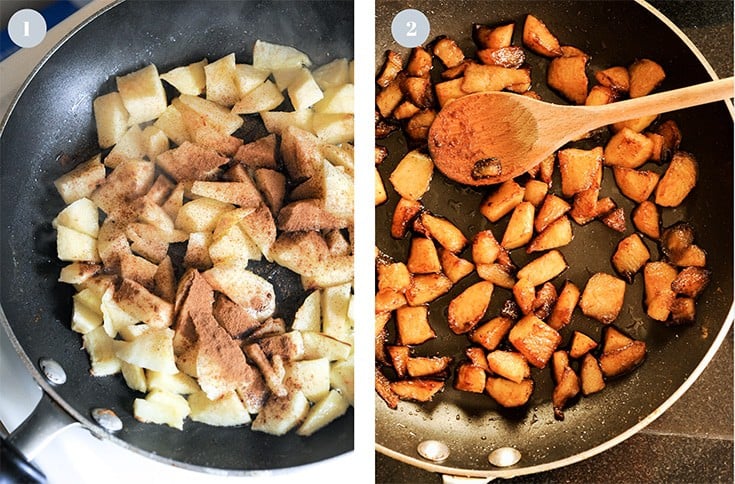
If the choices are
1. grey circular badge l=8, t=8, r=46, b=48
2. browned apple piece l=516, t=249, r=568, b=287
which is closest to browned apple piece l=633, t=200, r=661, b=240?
browned apple piece l=516, t=249, r=568, b=287

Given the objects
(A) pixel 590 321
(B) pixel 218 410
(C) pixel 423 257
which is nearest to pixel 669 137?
(A) pixel 590 321

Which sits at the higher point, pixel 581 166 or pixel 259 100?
pixel 259 100

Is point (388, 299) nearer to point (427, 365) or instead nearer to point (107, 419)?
point (427, 365)

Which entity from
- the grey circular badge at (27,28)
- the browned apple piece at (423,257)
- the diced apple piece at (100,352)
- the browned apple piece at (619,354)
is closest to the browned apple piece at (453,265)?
the browned apple piece at (423,257)

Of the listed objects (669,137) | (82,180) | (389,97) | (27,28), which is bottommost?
(669,137)

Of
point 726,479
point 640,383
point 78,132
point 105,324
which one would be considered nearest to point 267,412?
point 105,324

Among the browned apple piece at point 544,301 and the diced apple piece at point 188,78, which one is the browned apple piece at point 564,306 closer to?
the browned apple piece at point 544,301
